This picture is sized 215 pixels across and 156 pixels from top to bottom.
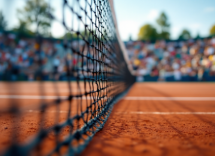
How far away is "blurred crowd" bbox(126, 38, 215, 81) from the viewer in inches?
679

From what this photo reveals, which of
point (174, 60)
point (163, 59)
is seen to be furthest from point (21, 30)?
point (174, 60)

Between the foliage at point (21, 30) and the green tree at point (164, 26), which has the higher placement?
the green tree at point (164, 26)

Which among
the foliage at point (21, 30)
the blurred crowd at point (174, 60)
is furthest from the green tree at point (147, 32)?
the foliage at point (21, 30)

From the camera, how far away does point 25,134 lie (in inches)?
58.7

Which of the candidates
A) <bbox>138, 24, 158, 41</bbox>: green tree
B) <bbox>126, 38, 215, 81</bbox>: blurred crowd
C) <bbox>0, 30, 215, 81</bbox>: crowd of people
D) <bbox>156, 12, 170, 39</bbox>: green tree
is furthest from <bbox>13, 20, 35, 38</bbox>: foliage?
<bbox>156, 12, 170, 39</bbox>: green tree

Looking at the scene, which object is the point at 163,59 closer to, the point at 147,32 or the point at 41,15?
the point at 41,15

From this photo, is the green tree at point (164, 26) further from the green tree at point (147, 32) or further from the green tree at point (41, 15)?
the green tree at point (41, 15)

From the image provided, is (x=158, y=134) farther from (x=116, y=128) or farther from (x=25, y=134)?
(x=25, y=134)

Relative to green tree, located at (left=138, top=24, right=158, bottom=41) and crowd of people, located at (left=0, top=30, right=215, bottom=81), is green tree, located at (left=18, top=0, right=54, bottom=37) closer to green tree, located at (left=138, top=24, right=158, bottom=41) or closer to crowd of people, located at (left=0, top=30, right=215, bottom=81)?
crowd of people, located at (left=0, top=30, right=215, bottom=81)

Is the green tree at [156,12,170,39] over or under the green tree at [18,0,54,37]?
over

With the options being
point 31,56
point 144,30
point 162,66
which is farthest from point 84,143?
point 144,30

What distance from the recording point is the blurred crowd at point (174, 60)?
17234 millimetres

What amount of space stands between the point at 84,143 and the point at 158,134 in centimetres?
70

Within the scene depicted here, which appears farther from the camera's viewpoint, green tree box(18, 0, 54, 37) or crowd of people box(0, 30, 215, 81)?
crowd of people box(0, 30, 215, 81)
